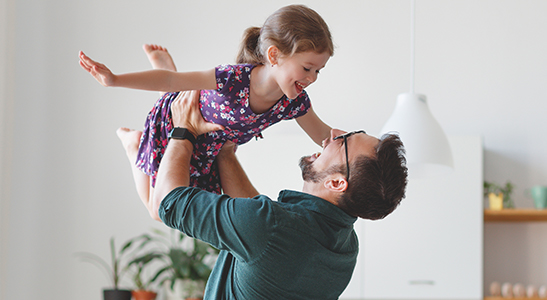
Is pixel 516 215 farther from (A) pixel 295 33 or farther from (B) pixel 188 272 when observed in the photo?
(A) pixel 295 33

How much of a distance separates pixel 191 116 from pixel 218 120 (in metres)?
0.08

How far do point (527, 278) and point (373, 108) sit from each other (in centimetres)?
142

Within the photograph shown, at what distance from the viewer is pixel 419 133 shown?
2283 millimetres

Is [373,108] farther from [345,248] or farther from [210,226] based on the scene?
[210,226]

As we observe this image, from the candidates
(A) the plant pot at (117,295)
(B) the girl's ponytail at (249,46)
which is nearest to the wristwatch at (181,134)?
(B) the girl's ponytail at (249,46)

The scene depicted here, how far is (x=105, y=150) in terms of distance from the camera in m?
4.04

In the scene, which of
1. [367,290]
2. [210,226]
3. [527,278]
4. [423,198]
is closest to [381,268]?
[367,290]

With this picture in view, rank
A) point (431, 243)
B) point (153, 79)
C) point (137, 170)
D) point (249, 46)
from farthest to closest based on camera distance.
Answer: point (431, 243)
point (137, 170)
point (249, 46)
point (153, 79)

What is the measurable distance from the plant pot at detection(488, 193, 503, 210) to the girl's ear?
2.39 metres

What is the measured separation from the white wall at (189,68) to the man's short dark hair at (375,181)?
226 centimetres

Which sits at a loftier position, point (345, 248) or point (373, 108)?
point (373, 108)

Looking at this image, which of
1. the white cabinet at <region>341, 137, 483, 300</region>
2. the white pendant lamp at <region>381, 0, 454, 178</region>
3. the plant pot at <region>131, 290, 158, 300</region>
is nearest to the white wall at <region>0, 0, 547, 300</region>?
the white cabinet at <region>341, 137, 483, 300</region>

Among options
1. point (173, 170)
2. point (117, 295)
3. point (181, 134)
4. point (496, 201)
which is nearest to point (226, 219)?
point (173, 170)

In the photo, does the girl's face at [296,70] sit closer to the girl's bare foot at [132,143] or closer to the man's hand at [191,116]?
the man's hand at [191,116]
